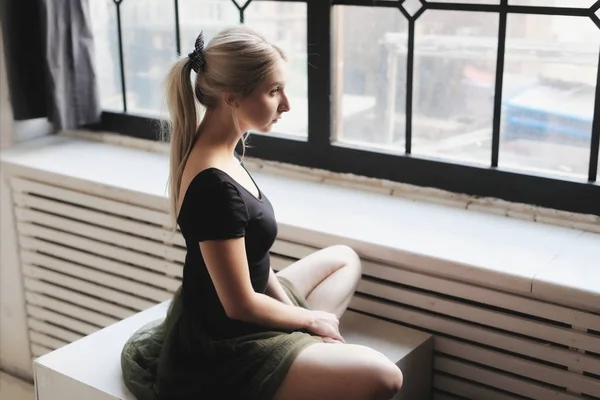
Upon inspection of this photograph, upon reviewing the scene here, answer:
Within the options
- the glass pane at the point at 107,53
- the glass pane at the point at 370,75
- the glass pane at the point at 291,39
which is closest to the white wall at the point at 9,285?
the glass pane at the point at 107,53

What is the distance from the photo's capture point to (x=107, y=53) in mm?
2660

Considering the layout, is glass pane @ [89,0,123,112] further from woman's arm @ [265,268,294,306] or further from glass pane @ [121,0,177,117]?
woman's arm @ [265,268,294,306]

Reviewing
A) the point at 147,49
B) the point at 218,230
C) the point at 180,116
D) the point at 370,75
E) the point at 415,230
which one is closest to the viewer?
the point at 218,230

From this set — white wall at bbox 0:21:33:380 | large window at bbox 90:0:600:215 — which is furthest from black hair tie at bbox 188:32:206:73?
white wall at bbox 0:21:33:380

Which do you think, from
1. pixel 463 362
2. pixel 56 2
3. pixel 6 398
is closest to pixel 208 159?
pixel 463 362

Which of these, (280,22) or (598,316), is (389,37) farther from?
(598,316)

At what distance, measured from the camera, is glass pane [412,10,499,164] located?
1.98m

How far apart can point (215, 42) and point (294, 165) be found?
820mm

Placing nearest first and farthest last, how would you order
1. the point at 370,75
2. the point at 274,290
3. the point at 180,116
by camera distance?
the point at 180,116 → the point at 274,290 → the point at 370,75

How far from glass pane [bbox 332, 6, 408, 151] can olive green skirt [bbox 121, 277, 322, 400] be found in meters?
A: 0.78

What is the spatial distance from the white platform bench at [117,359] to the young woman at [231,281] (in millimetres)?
74

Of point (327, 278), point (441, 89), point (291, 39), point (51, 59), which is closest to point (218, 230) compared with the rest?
point (327, 278)

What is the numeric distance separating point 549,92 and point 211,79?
828 mm

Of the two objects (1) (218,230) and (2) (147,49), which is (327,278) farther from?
(2) (147,49)
